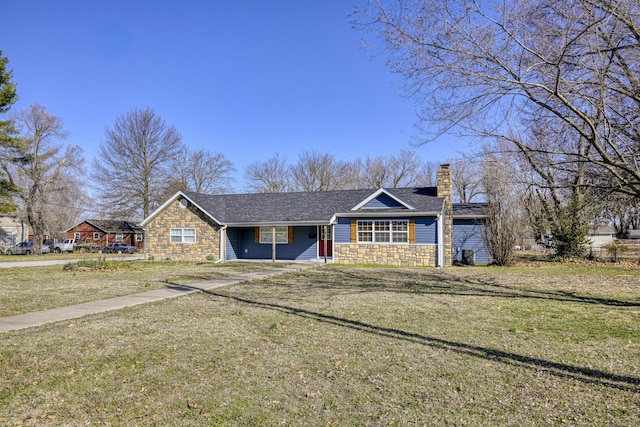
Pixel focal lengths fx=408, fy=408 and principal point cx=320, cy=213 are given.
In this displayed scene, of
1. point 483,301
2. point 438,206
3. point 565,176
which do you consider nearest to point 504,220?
point 438,206

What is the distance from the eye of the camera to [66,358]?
5184 mm

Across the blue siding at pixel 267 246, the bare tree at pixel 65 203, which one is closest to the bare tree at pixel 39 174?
the bare tree at pixel 65 203

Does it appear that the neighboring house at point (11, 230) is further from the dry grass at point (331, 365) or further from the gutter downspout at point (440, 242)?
the dry grass at point (331, 365)

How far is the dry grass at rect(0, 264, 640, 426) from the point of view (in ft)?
12.0

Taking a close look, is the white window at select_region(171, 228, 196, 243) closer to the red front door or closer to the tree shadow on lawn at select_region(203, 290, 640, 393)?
the red front door

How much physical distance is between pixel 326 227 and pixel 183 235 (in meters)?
8.11

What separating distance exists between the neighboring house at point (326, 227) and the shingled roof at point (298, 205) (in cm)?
5

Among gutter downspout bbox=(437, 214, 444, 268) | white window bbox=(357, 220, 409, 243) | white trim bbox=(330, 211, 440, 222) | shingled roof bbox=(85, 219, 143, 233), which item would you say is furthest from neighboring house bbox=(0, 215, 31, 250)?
gutter downspout bbox=(437, 214, 444, 268)

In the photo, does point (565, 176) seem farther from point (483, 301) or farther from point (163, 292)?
point (163, 292)

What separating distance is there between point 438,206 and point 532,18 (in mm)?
12713

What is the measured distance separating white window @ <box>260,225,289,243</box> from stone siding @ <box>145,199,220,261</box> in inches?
97.9

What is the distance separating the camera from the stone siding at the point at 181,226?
2247cm

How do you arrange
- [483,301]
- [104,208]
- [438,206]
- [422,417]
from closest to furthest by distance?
[422,417] < [483,301] < [438,206] < [104,208]

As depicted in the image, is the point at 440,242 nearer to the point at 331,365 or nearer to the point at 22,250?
the point at 331,365
